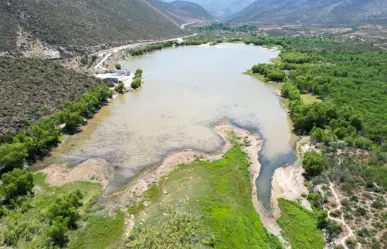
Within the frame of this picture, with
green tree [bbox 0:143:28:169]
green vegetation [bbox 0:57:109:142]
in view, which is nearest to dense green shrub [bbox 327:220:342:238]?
green tree [bbox 0:143:28:169]

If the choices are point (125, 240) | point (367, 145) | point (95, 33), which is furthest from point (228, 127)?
point (95, 33)

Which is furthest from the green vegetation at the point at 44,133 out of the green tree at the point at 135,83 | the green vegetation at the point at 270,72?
the green vegetation at the point at 270,72

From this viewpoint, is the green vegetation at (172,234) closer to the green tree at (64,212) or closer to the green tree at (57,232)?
the green tree at (57,232)

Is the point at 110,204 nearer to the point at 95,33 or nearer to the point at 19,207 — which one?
the point at 19,207

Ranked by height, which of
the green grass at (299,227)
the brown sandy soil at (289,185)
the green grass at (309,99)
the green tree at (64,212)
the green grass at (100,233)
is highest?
the green tree at (64,212)

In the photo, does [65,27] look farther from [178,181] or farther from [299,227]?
[299,227]

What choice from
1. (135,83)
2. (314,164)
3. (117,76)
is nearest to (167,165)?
(314,164)
